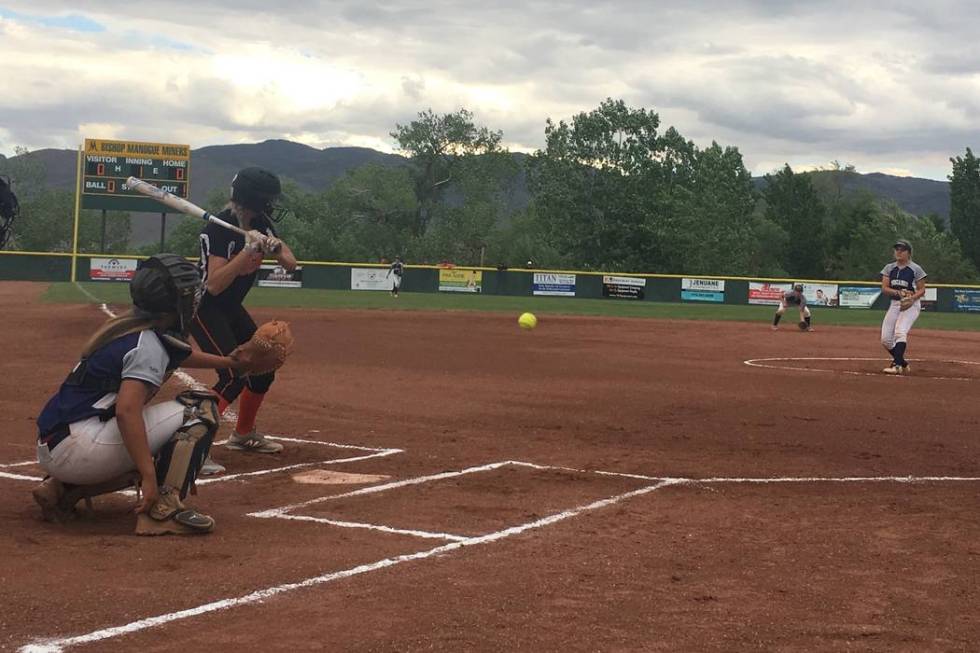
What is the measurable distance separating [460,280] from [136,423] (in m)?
44.7

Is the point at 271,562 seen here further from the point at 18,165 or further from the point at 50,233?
the point at 18,165

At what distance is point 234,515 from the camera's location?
6340 mm

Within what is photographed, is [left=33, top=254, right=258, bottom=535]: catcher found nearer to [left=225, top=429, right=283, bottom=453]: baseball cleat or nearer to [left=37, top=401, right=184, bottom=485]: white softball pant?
[left=37, top=401, right=184, bottom=485]: white softball pant

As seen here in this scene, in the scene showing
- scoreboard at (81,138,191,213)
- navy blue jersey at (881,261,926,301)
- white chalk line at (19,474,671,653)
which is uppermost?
scoreboard at (81,138,191,213)

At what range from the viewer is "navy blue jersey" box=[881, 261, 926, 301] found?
1664cm

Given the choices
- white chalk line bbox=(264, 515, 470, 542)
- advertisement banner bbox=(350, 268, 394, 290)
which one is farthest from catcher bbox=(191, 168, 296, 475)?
advertisement banner bbox=(350, 268, 394, 290)

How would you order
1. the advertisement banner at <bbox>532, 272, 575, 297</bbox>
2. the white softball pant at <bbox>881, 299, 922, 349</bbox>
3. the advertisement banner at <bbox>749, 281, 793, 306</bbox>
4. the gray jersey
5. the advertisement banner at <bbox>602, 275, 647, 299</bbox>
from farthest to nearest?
the advertisement banner at <bbox>532, 272, 575, 297</bbox> → the advertisement banner at <bbox>602, 275, 647, 299</bbox> → the advertisement banner at <bbox>749, 281, 793, 306</bbox> → the white softball pant at <bbox>881, 299, 922, 349</bbox> → the gray jersey

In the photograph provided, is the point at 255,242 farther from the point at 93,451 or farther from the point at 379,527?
the point at 379,527

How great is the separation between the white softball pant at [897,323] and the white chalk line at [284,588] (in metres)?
11.1

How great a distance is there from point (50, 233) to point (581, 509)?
9486 centimetres

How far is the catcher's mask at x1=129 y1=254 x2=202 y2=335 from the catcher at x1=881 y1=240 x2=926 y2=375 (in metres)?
13.0

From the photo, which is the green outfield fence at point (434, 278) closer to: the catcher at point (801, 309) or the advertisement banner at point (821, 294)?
the advertisement banner at point (821, 294)

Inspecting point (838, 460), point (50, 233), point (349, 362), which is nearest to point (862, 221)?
point (50, 233)

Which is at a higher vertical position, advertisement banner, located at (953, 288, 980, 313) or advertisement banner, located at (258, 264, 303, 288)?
advertisement banner, located at (953, 288, 980, 313)
